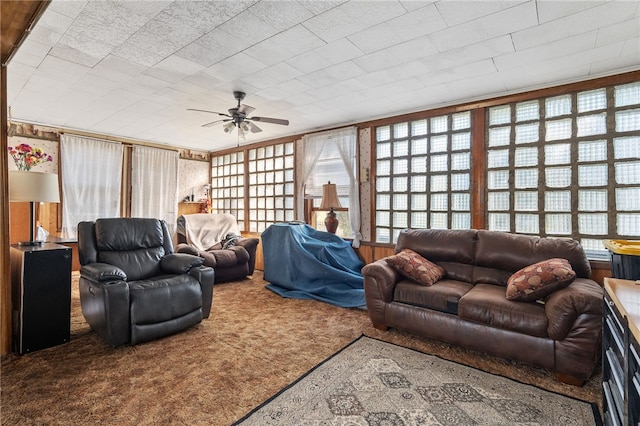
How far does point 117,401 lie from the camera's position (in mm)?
1877

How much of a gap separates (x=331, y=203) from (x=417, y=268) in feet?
6.78

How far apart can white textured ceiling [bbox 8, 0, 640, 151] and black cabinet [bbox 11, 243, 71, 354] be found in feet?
5.60

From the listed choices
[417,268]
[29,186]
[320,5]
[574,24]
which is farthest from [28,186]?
[574,24]

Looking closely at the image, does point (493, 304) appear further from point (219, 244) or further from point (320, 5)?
point (219, 244)

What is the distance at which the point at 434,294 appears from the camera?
8.95 feet

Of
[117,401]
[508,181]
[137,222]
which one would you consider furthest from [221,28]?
[508,181]

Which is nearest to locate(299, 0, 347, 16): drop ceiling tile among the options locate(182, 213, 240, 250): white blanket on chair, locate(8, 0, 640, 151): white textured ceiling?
locate(8, 0, 640, 151): white textured ceiling

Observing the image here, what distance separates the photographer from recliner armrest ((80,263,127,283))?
2.56 m

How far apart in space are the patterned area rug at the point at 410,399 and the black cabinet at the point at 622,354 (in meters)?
0.35

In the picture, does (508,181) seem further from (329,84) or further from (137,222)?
(137,222)

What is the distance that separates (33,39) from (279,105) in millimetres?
2411

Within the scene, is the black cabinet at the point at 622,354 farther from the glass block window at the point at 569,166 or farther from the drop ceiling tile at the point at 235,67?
the drop ceiling tile at the point at 235,67

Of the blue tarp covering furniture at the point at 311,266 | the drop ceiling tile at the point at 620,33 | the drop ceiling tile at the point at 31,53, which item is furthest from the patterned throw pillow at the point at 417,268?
the drop ceiling tile at the point at 31,53

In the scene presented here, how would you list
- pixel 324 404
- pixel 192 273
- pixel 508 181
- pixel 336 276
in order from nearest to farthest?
pixel 324 404, pixel 192 273, pixel 508 181, pixel 336 276
